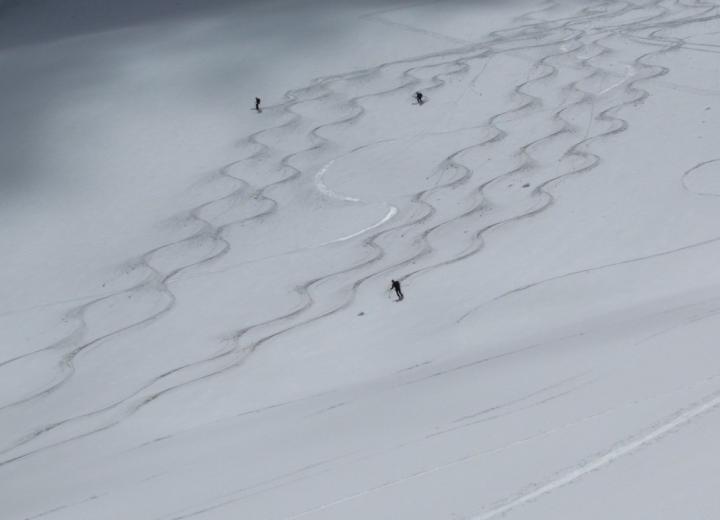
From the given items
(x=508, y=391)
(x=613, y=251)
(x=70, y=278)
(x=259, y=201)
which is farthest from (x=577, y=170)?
(x=508, y=391)

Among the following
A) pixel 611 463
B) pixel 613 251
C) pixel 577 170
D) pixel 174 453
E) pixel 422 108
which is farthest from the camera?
pixel 422 108

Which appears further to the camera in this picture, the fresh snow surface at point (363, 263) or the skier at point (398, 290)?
the skier at point (398, 290)

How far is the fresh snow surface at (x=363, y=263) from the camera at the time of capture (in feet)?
7.56

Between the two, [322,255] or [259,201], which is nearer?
[322,255]

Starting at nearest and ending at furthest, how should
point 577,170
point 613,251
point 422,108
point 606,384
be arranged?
point 606,384 → point 613,251 → point 577,170 → point 422,108

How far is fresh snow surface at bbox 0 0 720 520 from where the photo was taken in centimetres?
230

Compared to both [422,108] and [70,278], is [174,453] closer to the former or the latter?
[70,278]

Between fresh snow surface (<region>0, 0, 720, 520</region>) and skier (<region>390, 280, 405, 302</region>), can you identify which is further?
skier (<region>390, 280, 405, 302</region>)

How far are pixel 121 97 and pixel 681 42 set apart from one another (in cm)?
340

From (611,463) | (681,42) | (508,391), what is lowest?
(681,42)

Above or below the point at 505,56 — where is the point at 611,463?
above

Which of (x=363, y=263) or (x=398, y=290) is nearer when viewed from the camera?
(x=398, y=290)

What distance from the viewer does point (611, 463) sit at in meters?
2.04

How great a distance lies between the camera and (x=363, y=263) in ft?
14.4
